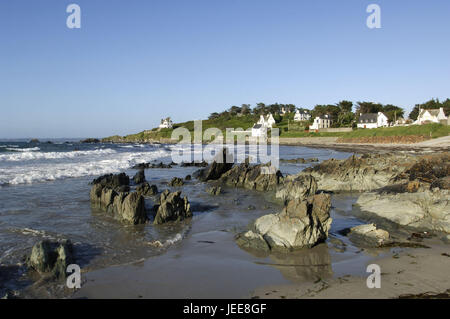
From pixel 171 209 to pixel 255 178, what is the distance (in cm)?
986

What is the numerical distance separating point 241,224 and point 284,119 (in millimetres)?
140366

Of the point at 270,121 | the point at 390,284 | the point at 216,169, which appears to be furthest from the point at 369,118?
the point at 390,284

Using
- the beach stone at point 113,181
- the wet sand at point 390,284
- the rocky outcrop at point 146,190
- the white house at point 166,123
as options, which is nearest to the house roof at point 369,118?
the beach stone at point 113,181

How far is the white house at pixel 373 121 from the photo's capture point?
97.5 metres

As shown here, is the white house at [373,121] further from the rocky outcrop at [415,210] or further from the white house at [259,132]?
the rocky outcrop at [415,210]

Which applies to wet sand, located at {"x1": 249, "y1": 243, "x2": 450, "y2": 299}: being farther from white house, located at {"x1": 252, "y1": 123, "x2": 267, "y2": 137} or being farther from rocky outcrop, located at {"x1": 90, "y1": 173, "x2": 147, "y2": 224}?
white house, located at {"x1": 252, "y1": 123, "x2": 267, "y2": 137}

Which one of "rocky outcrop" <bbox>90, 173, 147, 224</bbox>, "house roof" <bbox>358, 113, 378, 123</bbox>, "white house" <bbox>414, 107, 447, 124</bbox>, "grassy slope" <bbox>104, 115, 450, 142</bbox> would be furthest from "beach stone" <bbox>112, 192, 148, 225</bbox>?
"house roof" <bbox>358, 113, 378, 123</bbox>

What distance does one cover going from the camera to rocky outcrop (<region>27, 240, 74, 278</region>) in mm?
8016

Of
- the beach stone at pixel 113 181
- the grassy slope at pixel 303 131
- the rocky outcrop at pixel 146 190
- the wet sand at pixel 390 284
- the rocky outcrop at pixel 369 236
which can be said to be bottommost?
the wet sand at pixel 390 284

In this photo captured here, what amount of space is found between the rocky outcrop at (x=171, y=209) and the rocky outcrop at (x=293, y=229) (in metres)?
3.70

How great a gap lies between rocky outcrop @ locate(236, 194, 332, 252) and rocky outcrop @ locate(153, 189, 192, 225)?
12.1 feet

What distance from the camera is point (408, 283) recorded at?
715 cm
